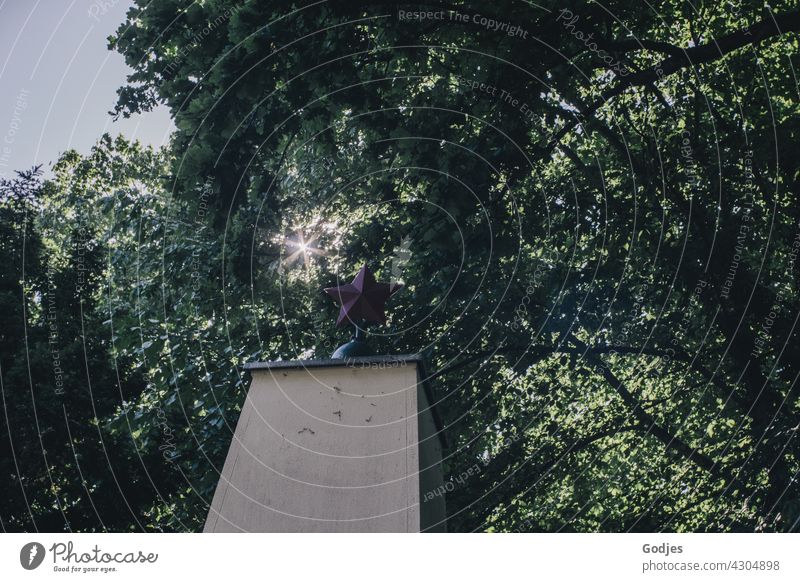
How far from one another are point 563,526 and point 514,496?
1.72m

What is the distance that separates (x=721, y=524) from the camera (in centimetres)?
759

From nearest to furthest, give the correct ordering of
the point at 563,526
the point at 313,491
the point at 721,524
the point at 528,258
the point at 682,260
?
the point at 313,491, the point at 721,524, the point at 682,260, the point at 528,258, the point at 563,526

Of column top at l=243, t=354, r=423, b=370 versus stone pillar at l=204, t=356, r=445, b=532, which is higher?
column top at l=243, t=354, r=423, b=370

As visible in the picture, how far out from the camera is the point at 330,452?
11.7ft

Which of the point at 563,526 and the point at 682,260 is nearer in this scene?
the point at 682,260

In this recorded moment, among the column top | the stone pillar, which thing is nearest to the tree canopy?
the column top

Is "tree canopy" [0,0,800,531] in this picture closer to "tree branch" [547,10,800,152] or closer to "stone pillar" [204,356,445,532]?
"tree branch" [547,10,800,152]

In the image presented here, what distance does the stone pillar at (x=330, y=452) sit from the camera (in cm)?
332

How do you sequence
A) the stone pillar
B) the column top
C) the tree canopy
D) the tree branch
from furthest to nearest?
the tree branch
the tree canopy
the column top
the stone pillar

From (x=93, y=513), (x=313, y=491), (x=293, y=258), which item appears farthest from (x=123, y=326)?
(x=313, y=491)

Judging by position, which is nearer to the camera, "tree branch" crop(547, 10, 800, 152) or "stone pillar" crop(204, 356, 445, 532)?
"stone pillar" crop(204, 356, 445, 532)

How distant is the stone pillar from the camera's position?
332 cm

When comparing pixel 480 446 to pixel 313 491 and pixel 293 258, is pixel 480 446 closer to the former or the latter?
pixel 293 258

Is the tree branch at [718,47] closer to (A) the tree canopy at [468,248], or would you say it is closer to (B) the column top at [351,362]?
(A) the tree canopy at [468,248]
